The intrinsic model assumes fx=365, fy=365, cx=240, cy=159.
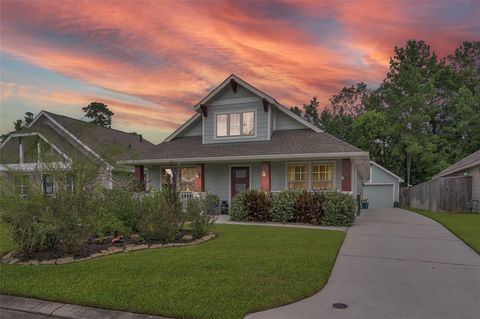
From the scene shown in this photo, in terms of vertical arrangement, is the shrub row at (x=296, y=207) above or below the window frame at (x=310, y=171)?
below

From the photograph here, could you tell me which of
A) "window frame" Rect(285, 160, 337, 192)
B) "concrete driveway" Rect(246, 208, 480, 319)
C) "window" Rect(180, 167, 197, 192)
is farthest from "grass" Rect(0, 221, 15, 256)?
"window frame" Rect(285, 160, 337, 192)

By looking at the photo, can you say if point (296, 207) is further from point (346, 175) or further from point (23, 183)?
point (23, 183)

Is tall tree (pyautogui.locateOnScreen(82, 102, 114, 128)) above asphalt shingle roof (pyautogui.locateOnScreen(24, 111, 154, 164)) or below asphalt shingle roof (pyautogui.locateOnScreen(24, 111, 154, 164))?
above

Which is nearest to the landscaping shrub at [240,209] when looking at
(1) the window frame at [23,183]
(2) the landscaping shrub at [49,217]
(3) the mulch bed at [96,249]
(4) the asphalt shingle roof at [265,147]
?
(4) the asphalt shingle roof at [265,147]

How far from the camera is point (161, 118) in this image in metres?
20.9

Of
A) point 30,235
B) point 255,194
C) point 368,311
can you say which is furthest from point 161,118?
point 368,311

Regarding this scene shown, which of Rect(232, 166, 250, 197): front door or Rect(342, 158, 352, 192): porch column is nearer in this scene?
Rect(342, 158, 352, 192): porch column

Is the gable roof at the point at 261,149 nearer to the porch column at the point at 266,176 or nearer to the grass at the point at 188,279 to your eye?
the porch column at the point at 266,176

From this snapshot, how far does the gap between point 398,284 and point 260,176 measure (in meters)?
11.0

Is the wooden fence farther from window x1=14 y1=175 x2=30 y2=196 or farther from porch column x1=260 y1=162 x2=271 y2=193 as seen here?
window x1=14 y1=175 x2=30 y2=196

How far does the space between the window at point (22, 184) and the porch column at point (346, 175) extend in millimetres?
10683

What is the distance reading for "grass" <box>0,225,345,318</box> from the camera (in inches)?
179

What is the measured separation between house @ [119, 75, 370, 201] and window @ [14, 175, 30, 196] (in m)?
7.48

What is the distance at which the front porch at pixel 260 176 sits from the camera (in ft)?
49.6
